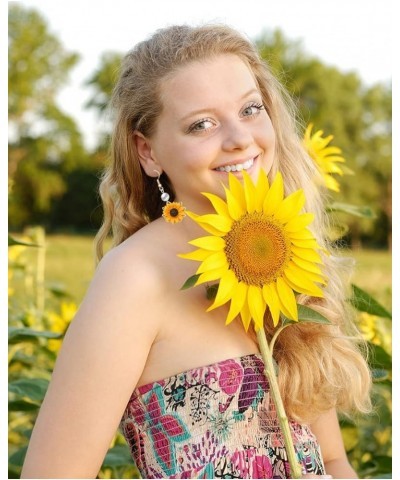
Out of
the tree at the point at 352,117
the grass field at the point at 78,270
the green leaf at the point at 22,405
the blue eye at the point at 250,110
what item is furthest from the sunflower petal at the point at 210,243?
the tree at the point at 352,117

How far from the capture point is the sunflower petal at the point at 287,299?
1.18m

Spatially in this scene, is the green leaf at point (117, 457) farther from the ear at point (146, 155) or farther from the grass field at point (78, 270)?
the grass field at point (78, 270)

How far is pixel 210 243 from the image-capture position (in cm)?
116

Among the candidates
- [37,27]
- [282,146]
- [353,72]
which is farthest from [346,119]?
[282,146]

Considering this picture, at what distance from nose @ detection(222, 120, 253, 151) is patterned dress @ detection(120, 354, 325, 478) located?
1.21 ft

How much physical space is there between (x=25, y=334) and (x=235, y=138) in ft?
2.96

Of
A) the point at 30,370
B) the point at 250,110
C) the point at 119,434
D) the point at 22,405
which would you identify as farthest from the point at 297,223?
the point at 30,370

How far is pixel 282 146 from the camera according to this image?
68.9 inches

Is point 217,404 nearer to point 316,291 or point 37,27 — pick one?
point 316,291

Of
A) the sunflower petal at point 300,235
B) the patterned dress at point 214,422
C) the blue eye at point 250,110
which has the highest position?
the blue eye at point 250,110

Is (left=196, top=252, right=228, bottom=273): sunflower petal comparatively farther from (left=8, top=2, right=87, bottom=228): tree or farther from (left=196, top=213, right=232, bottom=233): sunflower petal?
(left=8, top=2, right=87, bottom=228): tree

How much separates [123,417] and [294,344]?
1.13 feet

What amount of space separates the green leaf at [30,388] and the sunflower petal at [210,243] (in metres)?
0.96

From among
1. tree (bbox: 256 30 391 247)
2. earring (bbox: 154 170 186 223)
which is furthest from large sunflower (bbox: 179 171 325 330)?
tree (bbox: 256 30 391 247)
